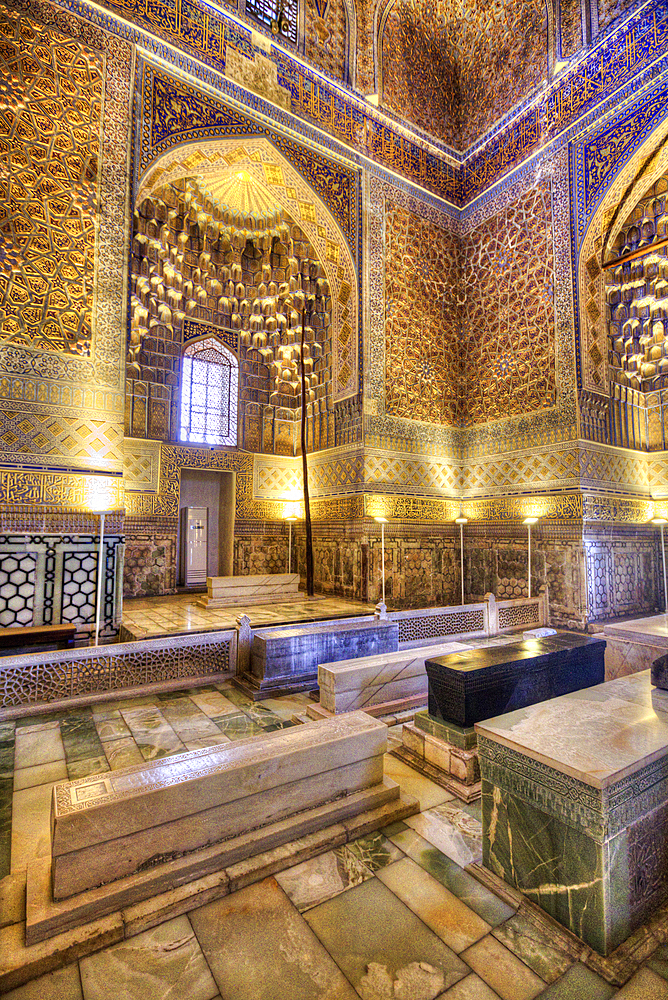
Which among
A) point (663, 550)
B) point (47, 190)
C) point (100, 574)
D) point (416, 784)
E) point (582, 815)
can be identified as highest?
point (47, 190)

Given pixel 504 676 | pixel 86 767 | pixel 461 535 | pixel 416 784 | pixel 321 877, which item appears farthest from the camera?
pixel 461 535

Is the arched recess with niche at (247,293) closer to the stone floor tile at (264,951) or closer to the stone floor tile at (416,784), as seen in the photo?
the stone floor tile at (416,784)

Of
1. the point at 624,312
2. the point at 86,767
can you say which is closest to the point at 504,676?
the point at 86,767

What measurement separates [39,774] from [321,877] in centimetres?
211

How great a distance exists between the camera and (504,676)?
330cm

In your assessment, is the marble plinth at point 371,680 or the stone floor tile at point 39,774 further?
the marble plinth at point 371,680

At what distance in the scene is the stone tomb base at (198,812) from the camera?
6.30 ft

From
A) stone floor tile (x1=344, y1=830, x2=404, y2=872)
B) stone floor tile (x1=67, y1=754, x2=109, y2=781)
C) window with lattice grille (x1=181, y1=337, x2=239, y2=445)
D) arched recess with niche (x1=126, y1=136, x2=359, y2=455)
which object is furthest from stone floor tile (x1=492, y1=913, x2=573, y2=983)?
window with lattice grille (x1=181, y1=337, x2=239, y2=445)

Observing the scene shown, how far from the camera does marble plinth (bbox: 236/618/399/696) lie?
4730 mm

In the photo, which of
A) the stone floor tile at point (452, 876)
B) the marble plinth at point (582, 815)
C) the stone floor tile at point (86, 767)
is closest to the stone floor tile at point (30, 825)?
the stone floor tile at point (86, 767)

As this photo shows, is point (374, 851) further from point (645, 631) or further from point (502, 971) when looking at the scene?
point (645, 631)

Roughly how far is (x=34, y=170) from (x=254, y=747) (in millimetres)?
6718

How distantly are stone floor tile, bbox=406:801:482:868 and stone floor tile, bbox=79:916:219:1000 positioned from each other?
1251mm

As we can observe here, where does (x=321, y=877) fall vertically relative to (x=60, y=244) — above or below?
below
